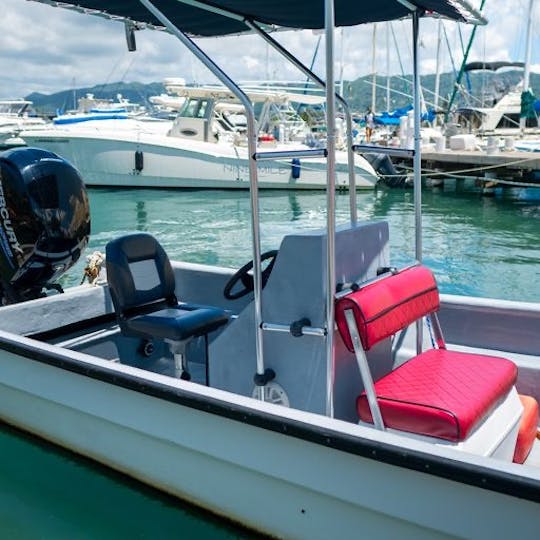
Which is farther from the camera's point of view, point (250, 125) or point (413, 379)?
point (413, 379)

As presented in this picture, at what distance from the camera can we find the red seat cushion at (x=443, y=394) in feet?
8.66

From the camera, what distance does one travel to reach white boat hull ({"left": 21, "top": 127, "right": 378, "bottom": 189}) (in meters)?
19.2

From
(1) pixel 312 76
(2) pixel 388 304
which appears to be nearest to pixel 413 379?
(2) pixel 388 304

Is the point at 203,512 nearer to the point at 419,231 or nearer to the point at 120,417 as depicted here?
the point at 120,417

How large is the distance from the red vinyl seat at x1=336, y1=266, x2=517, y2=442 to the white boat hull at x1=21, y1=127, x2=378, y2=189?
15991 millimetres

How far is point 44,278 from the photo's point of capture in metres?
4.55

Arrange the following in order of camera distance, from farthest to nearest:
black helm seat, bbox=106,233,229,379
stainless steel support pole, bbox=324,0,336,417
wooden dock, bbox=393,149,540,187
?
wooden dock, bbox=393,149,540,187 < black helm seat, bbox=106,233,229,379 < stainless steel support pole, bbox=324,0,336,417

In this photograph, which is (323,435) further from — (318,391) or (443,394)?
(443,394)

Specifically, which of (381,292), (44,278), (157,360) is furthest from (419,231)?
(44,278)

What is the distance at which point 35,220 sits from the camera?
4.33 metres

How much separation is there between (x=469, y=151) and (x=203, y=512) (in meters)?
18.0

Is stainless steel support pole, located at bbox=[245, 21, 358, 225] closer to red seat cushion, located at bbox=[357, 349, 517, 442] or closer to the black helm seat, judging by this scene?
red seat cushion, located at bbox=[357, 349, 517, 442]

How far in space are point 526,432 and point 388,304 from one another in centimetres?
86

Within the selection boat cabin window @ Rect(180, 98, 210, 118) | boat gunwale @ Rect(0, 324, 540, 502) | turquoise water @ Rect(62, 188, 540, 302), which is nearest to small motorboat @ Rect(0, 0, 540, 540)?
boat gunwale @ Rect(0, 324, 540, 502)
